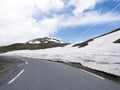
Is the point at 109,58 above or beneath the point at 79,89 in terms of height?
above

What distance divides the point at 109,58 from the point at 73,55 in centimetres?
1158

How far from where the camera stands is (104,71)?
14.1 meters

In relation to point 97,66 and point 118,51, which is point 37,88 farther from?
point 118,51

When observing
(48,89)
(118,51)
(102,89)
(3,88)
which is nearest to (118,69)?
(102,89)

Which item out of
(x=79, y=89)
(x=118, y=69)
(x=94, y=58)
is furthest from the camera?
(x=94, y=58)

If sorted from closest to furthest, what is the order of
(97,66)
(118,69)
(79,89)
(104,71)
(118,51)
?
(79,89), (118,69), (104,71), (97,66), (118,51)

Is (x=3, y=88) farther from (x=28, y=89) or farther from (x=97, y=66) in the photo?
(x=97, y=66)

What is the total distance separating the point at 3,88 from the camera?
8906 millimetres

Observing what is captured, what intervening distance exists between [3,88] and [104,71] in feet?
23.7

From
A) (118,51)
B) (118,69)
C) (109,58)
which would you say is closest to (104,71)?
(109,58)

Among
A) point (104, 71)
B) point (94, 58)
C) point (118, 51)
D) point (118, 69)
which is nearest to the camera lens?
point (118, 69)

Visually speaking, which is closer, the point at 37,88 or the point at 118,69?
the point at 37,88

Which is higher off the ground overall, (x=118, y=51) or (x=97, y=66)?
(x=118, y=51)

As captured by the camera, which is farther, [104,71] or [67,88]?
[104,71]
